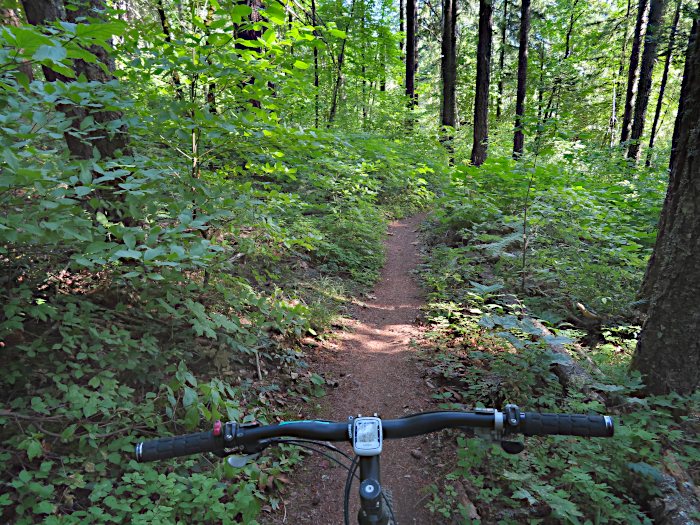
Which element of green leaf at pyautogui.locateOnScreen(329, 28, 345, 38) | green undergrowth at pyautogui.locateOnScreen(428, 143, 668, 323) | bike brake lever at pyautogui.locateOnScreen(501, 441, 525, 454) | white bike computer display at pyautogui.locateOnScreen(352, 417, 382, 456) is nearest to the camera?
white bike computer display at pyautogui.locateOnScreen(352, 417, 382, 456)

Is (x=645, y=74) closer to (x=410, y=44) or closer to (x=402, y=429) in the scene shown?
(x=410, y=44)

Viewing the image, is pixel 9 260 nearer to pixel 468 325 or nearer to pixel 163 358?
pixel 163 358

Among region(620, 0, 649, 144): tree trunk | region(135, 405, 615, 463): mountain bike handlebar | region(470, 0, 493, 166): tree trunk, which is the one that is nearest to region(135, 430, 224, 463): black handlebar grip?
region(135, 405, 615, 463): mountain bike handlebar

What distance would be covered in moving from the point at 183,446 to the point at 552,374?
143 inches

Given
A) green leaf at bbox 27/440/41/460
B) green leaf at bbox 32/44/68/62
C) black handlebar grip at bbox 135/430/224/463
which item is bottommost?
green leaf at bbox 27/440/41/460

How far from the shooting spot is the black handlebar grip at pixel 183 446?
5.23 ft

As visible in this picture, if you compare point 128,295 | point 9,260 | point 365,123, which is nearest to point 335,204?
point 128,295

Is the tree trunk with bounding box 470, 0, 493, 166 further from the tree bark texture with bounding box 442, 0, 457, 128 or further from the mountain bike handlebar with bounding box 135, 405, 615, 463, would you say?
the mountain bike handlebar with bounding box 135, 405, 615, 463

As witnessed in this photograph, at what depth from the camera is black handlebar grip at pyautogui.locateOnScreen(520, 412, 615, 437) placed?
1575mm

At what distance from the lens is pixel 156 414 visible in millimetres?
3031

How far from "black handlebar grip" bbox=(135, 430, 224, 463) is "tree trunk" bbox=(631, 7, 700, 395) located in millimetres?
3916

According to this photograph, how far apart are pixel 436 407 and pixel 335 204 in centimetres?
703

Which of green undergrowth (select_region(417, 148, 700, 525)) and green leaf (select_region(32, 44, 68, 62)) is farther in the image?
green undergrowth (select_region(417, 148, 700, 525))

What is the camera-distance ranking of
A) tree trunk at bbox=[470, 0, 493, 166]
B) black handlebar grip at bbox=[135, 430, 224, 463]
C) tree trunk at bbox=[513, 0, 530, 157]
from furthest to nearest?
tree trunk at bbox=[513, 0, 530, 157] → tree trunk at bbox=[470, 0, 493, 166] → black handlebar grip at bbox=[135, 430, 224, 463]
